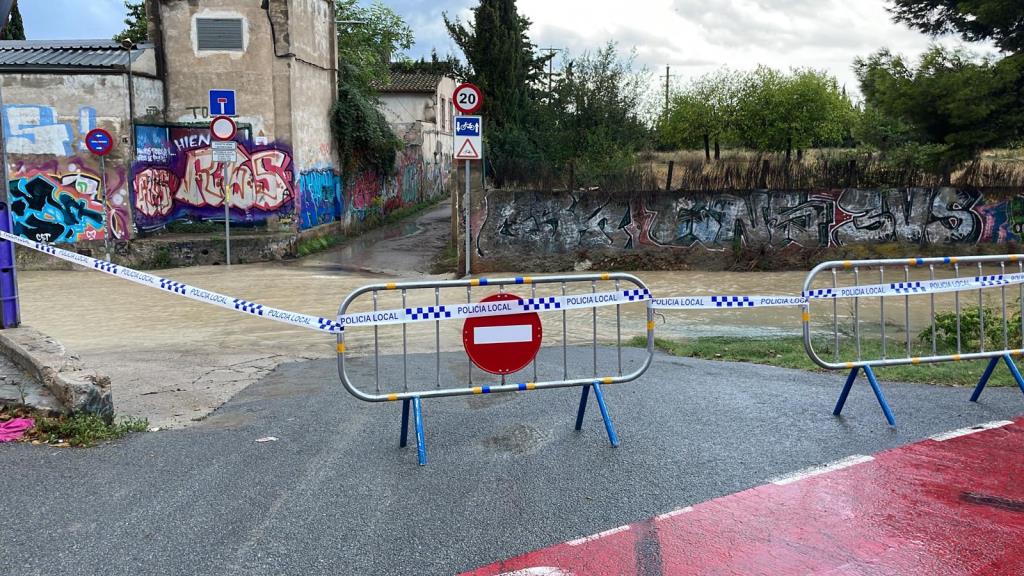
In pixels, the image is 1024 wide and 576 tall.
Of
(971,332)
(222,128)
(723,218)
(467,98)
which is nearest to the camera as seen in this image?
(971,332)

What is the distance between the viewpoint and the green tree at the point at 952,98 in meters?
14.9

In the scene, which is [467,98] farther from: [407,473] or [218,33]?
[407,473]

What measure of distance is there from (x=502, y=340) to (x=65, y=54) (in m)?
18.3

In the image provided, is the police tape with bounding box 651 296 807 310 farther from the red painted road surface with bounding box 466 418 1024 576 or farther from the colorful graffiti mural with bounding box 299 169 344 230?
the colorful graffiti mural with bounding box 299 169 344 230

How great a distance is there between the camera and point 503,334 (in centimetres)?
604

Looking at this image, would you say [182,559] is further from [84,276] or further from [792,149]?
[792,149]

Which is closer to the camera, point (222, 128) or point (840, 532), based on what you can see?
point (840, 532)

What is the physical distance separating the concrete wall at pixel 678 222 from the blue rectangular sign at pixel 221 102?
6299 mm

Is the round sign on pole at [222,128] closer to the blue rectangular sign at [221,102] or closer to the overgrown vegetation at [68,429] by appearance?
the blue rectangular sign at [221,102]

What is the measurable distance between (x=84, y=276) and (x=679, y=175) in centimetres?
1264

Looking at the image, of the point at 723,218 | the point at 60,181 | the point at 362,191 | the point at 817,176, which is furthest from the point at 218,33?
the point at 817,176

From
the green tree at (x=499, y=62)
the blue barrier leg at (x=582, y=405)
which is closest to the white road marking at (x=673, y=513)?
the blue barrier leg at (x=582, y=405)

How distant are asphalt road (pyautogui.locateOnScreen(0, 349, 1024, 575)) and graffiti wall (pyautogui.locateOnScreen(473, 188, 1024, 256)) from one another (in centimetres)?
980

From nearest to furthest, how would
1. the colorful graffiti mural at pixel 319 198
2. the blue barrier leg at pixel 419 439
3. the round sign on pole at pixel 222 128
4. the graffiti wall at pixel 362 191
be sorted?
the blue barrier leg at pixel 419 439, the round sign on pole at pixel 222 128, the colorful graffiti mural at pixel 319 198, the graffiti wall at pixel 362 191
